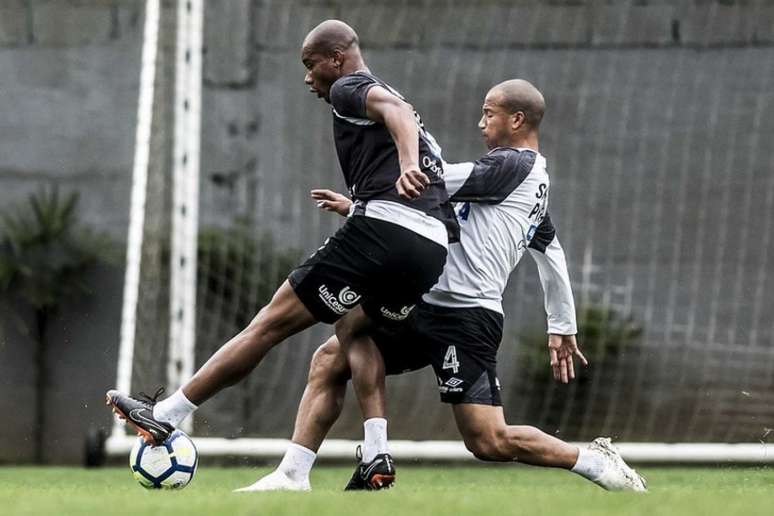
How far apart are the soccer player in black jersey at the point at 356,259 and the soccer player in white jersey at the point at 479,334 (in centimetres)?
18

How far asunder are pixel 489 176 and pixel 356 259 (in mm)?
609

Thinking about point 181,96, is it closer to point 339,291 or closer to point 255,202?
point 255,202

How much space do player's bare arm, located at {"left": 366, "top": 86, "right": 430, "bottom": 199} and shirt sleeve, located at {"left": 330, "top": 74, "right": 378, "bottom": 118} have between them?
1.2 inches

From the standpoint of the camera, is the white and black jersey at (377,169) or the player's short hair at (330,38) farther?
the player's short hair at (330,38)

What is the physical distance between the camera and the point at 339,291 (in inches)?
199

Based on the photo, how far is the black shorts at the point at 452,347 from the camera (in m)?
5.25

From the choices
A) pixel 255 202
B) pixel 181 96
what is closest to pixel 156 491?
pixel 181 96

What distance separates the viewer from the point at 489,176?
17.5 ft

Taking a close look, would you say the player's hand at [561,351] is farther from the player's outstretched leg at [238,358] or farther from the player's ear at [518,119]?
the player's outstretched leg at [238,358]

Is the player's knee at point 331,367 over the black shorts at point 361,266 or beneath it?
beneath

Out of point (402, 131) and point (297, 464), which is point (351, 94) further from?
point (297, 464)

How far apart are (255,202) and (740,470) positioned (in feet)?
11.0

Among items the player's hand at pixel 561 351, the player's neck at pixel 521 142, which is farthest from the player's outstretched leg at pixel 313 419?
the player's neck at pixel 521 142

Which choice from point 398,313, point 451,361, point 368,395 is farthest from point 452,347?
point 368,395
